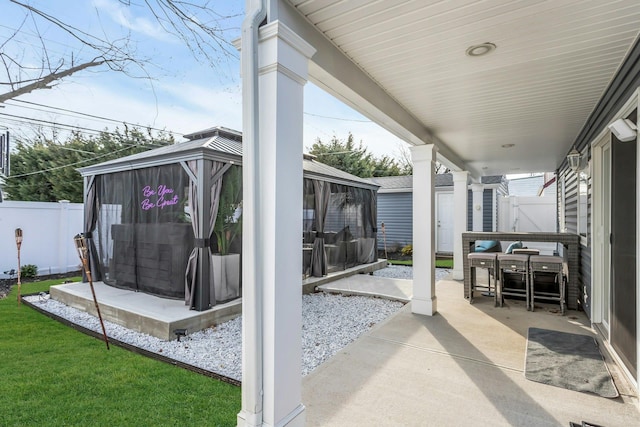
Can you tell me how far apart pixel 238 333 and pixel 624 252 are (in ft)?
12.7

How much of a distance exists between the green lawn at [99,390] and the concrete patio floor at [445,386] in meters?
0.79

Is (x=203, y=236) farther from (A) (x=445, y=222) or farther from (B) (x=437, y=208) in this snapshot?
(B) (x=437, y=208)

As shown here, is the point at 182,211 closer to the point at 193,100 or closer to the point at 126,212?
the point at 126,212

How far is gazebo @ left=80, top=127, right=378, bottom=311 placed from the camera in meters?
4.41

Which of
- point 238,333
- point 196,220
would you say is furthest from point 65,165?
point 238,333

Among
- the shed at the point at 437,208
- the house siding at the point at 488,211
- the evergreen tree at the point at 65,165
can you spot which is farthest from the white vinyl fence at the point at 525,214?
the evergreen tree at the point at 65,165

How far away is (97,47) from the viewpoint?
2.13 meters

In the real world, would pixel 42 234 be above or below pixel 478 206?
below

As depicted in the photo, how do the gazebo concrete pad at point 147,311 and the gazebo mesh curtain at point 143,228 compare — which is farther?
the gazebo mesh curtain at point 143,228

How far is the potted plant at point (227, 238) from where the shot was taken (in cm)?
466

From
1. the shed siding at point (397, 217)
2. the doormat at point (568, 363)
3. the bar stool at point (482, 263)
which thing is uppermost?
the shed siding at point (397, 217)

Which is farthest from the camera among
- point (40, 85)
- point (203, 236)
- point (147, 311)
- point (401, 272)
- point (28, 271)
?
point (401, 272)

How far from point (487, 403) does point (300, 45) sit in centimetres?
267

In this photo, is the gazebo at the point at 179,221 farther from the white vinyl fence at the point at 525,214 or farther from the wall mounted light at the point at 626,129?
the white vinyl fence at the point at 525,214
